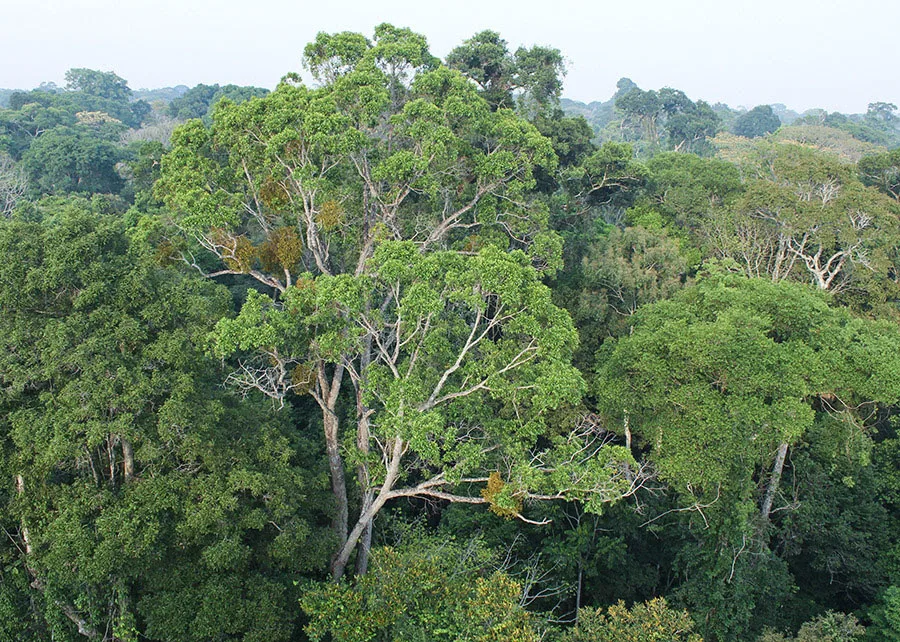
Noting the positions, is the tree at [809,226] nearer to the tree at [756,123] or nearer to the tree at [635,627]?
the tree at [635,627]

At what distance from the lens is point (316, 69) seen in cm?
1188

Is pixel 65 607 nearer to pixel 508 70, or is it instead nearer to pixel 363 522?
pixel 363 522

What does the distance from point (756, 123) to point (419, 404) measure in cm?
7843

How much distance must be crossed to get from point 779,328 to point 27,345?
1192 centimetres

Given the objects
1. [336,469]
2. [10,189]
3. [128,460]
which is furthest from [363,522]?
[10,189]

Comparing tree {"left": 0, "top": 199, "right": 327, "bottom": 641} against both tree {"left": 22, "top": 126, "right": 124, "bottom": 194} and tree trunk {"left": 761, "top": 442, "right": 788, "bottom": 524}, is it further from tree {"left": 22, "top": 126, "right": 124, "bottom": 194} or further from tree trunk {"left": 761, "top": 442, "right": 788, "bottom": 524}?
tree {"left": 22, "top": 126, "right": 124, "bottom": 194}

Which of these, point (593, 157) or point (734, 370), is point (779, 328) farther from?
point (593, 157)

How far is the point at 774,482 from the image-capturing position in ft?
40.1

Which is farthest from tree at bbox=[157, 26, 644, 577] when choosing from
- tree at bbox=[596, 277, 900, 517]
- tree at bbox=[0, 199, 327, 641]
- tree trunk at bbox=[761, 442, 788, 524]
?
tree trunk at bbox=[761, 442, 788, 524]

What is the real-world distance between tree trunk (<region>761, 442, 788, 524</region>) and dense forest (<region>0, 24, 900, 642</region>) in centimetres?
11

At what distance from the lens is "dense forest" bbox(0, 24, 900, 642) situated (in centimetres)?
779

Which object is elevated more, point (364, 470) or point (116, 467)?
point (116, 467)

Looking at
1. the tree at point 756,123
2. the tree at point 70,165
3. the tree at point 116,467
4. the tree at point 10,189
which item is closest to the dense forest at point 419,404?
the tree at point 116,467

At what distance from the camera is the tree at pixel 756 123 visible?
241 feet
